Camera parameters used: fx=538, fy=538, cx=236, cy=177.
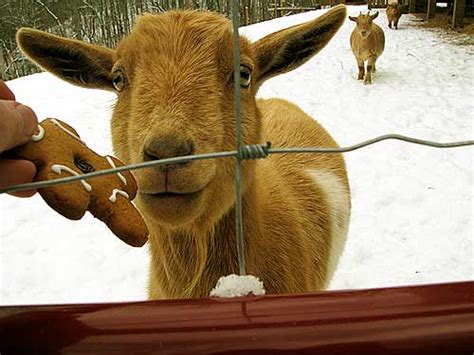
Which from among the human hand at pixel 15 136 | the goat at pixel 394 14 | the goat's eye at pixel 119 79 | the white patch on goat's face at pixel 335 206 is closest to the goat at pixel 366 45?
the goat at pixel 394 14

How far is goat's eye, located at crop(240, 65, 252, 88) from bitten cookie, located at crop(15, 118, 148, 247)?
635mm

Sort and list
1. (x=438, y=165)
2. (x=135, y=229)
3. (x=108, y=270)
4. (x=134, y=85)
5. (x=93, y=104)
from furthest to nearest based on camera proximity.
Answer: (x=93, y=104) → (x=438, y=165) → (x=108, y=270) → (x=134, y=85) → (x=135, y=229)

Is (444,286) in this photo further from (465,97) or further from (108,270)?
(465,97)

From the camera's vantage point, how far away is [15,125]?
34.4 inches

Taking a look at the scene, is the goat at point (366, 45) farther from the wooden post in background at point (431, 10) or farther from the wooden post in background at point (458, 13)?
the wooden post in background at point (431, 10)

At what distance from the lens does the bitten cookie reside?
946 mm

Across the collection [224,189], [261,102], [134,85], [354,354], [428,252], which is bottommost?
[428,252]

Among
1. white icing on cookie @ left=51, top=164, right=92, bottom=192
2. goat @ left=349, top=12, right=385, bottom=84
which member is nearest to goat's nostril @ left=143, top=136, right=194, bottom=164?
white icing on cookie @ left=51, top=164, right=92, bottom=192

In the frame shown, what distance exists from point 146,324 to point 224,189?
0.85m

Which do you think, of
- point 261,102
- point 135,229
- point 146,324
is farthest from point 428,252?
point 146,324

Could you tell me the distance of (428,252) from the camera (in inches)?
158

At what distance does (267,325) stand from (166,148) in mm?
623

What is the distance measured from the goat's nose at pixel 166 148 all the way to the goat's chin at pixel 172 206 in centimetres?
12

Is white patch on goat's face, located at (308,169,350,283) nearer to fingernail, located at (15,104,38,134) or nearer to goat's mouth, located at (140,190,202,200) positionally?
goat's mouth, located at (140,190,202,200)
